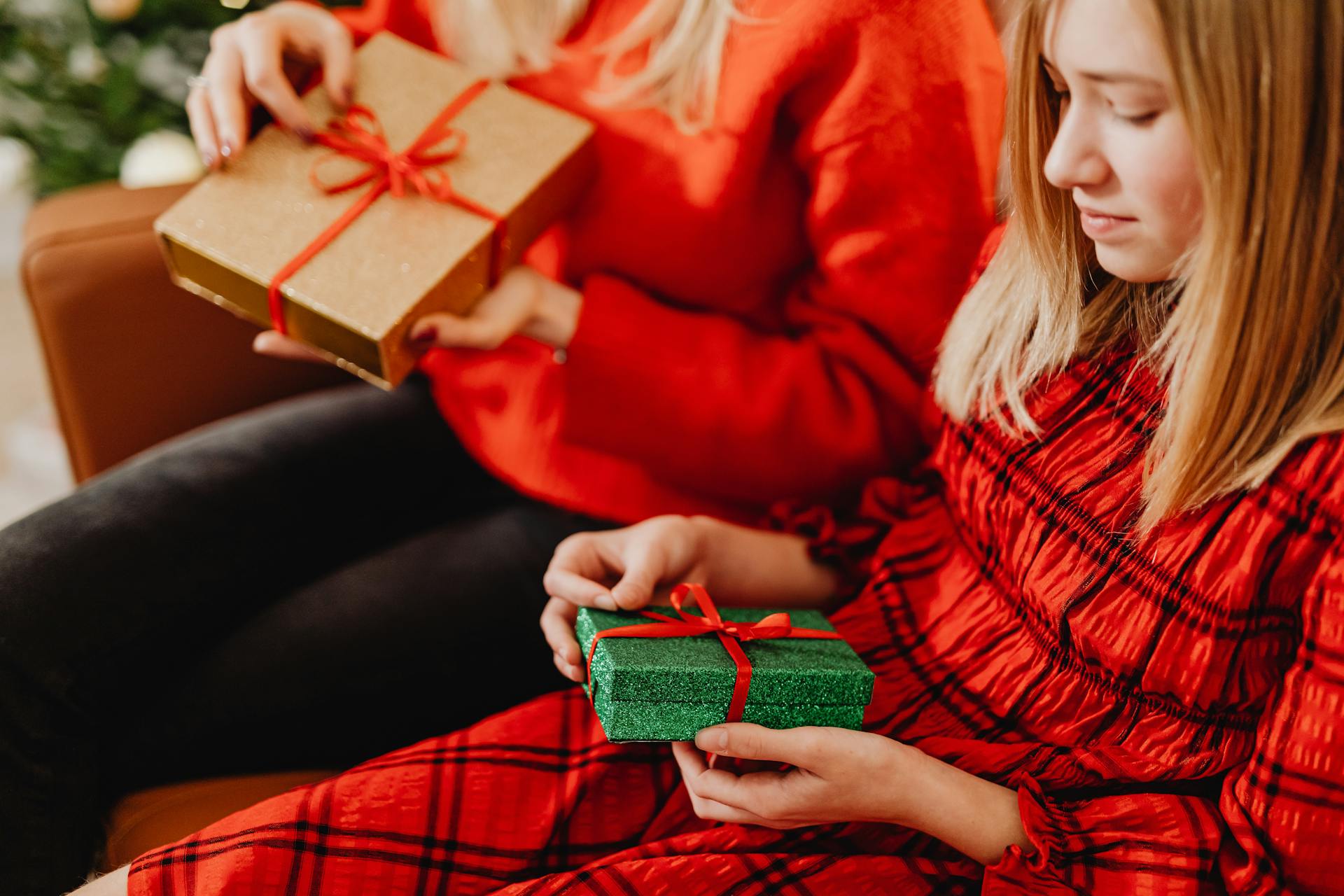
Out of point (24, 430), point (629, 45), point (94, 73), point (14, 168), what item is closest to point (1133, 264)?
A: point (629, 45)

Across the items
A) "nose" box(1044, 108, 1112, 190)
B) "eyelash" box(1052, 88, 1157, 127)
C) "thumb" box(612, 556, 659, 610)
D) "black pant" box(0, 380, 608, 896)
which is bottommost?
"black pant" box(0, 380, 608, 896)

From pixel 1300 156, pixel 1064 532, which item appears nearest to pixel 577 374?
pixel 1064 532

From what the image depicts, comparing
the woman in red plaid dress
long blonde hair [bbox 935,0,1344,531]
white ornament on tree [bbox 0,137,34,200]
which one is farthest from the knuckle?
white ornament on tree [bbox 0,137,34,200]

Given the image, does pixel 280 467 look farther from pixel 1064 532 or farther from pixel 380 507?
pixel 1064 532

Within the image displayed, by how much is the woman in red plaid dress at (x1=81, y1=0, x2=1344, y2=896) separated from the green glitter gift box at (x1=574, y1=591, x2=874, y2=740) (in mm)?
26

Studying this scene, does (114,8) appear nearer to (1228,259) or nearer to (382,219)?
(382,219)

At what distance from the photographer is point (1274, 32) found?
486mm

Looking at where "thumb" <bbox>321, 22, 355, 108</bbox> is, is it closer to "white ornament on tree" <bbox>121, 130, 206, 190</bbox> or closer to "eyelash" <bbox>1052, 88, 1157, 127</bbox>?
"eyelash" <bbox>1052, 88, 1157, 127</bbox>

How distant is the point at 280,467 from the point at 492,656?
28 cm

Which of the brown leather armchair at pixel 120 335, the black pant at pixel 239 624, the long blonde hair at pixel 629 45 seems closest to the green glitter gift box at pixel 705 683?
the black pant at pixel 239 624

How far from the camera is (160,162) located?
62.1 inches

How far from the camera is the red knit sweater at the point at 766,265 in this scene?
0.79m

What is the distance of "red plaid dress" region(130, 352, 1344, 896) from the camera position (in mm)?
550

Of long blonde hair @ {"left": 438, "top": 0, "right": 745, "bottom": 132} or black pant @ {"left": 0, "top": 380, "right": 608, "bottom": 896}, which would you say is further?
long blonde hair @ {"left": 438, "top": 0, "right": 745, "bottom": 132}
